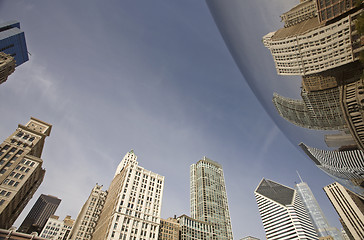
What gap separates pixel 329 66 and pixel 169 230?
9880cm

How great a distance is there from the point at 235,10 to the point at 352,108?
233 centimetres

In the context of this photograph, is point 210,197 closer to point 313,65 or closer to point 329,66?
point 313,65

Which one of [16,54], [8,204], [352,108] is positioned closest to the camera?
[352,108]

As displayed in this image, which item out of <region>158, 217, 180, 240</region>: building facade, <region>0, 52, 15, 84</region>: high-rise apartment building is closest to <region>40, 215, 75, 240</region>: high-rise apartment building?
<region>158, 217, 180, 240</region>: building facade

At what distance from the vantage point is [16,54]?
98.5m

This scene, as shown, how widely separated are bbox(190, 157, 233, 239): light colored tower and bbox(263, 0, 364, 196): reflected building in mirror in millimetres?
127626

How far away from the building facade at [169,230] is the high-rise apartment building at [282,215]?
3692 inches

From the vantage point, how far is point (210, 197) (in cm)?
14125

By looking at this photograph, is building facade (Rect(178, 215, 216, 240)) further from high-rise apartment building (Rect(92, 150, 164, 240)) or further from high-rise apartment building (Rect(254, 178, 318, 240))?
high-rise apartment building (Rect(254, 178, 318, 240))

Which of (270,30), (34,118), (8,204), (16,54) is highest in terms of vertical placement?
(16,54)

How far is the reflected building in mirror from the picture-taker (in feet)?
7.61

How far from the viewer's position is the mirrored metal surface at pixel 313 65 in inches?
93.0

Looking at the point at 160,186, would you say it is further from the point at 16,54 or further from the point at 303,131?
the point at 16,54

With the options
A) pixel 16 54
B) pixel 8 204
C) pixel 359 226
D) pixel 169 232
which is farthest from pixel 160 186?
pixel 359 226
